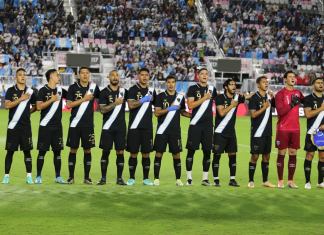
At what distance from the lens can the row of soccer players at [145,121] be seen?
1544 cm

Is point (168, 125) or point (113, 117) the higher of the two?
point (113, 117)

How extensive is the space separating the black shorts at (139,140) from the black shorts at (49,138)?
1381 millimetres

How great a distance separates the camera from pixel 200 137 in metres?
15.8

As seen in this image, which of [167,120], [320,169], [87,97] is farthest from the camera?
[320,169]

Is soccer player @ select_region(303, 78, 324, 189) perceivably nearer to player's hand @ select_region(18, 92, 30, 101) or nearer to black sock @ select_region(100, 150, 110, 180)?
black sock @ select_region(100, 150, 110, 180)

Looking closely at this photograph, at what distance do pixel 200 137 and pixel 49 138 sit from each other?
10.00ft

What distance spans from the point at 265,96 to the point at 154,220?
4759 millimetres

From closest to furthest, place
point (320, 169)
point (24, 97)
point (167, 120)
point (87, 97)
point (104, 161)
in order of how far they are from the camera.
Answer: point (24, 97) → point (87, 97) → point (104, 161) → point (167, 120) → point (320, 169)

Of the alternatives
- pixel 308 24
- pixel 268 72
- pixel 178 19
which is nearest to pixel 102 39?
pixel 178 19

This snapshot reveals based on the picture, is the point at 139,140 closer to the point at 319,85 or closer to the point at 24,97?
the point at 24,97

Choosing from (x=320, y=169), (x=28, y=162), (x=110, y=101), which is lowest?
(x=320, y=169)

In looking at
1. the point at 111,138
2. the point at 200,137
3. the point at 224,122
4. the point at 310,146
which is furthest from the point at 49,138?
the point at 310,146

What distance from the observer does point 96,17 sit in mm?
50969

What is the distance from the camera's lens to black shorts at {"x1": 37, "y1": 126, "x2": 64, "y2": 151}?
15.4m
